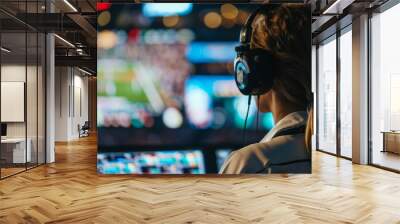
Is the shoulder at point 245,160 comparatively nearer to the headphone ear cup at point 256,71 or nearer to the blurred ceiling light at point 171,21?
the headphone ear cup at point 256,71

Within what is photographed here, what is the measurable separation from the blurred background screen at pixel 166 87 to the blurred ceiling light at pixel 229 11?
2 cm

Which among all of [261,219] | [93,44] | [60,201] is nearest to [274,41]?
[261,219]

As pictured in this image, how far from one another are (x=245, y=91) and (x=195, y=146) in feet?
4.10

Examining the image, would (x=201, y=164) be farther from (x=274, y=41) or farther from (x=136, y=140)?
(x=274, y=41)

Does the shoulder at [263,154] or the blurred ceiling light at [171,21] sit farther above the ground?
the blurred ceiling light at [171,21]

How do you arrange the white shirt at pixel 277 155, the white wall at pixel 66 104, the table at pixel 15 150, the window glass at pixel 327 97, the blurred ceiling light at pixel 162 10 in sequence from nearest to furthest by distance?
the white shirt at pixel 277 155, the blurred ceiling light at pixel 162 10, the table at pixel 15 150, the window glass at pixel 327 97, the white wall at pixel 66 104

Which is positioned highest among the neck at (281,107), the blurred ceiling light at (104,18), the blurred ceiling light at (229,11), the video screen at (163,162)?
the blurred ceiling light at (229,11)

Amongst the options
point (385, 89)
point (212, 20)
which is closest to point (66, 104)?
point (212, 20)

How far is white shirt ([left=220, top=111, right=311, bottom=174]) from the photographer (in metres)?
6.21

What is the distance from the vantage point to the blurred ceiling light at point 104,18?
6277 mm

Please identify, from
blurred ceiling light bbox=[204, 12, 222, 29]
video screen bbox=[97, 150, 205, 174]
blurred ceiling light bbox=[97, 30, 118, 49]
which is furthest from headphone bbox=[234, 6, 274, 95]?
blurred ceiling light bbox=[97, 30, 118, 49]

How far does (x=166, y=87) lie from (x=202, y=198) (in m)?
2.16

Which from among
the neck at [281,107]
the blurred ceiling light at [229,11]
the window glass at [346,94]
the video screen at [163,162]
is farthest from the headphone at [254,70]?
the window glass at [346,94]

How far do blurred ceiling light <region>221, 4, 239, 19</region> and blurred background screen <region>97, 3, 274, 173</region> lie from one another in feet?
0.05
